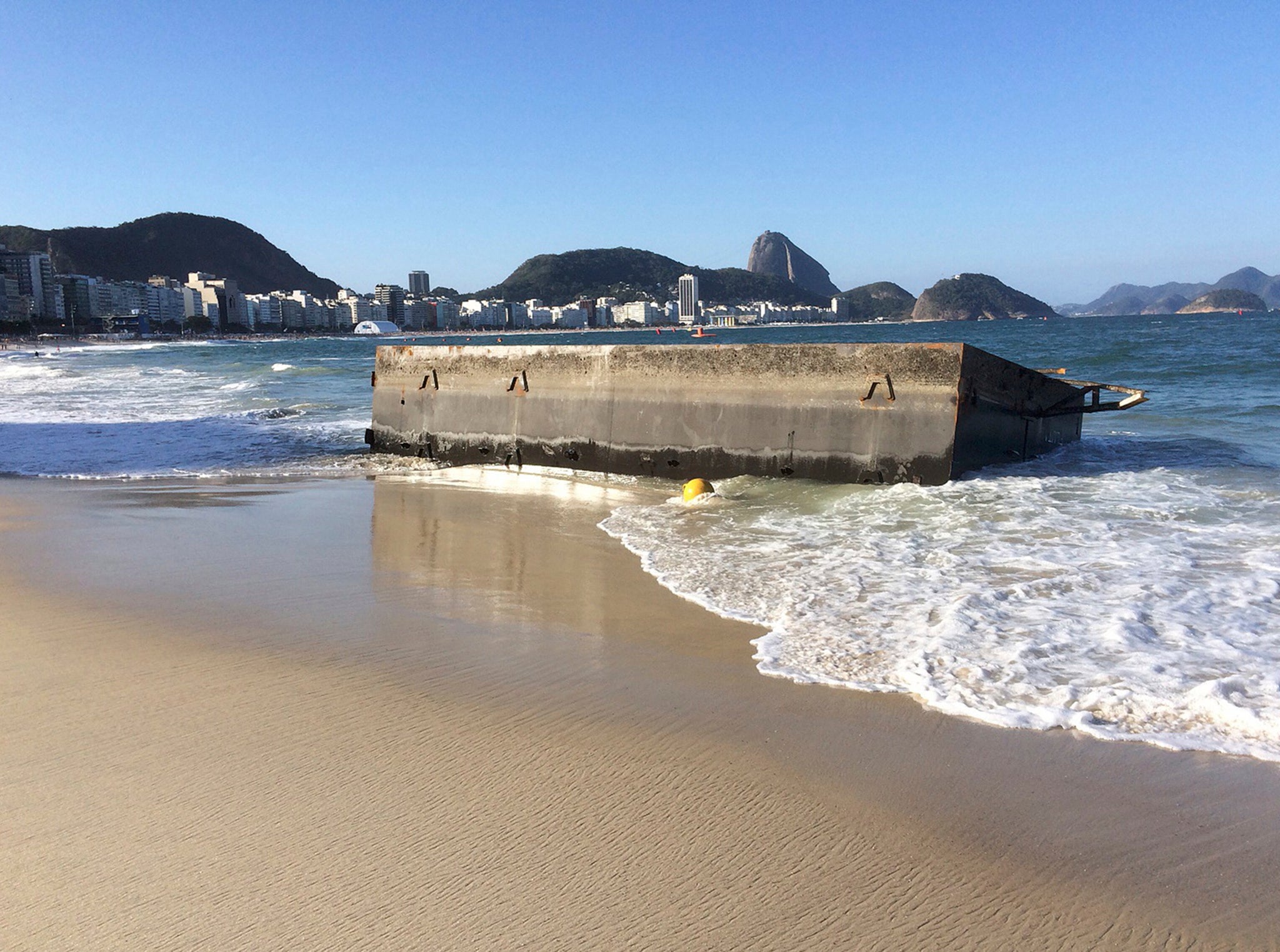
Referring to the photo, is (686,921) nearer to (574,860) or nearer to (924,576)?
(574,860)

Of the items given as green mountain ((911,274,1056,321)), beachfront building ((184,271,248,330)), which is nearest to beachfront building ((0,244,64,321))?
beachfront building ((184,271,248,330))

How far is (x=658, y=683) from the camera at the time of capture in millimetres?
3742

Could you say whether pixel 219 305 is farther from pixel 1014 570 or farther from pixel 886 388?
pixel 1014 570

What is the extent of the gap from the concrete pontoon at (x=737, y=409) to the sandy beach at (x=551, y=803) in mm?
4058

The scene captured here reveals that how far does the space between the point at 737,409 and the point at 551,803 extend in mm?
6406

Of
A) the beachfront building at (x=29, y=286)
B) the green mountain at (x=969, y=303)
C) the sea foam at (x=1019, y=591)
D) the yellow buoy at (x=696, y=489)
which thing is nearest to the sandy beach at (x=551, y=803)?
the sea foam at (x=1019, y=591)

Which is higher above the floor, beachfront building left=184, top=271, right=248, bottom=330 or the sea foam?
beachfront building left=184, top=271, right=248, bottom=330

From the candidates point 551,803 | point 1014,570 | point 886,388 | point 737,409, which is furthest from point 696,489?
point 551,803

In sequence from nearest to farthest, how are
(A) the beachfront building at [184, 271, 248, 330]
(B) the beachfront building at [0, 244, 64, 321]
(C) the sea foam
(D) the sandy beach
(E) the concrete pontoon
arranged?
(D) the sandy beach
(C) the sea foam
(E) the concrete pontoon
(B) the beachfront building at [0, 244, 64, 321]
(A) the beachfront building at [184, 271, 248, 330]

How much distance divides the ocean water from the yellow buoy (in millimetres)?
117

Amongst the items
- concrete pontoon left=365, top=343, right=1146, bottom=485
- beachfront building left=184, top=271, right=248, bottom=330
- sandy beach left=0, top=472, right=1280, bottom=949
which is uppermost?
beachfront building left=184, top=271, right=248, bottom=330

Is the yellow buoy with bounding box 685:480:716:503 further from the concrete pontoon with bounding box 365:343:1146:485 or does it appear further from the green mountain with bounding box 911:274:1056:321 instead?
the green mountain with bounding box 911:274:1056:321

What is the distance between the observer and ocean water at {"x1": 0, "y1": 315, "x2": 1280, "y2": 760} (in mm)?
3492

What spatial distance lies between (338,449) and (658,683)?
9.64 m
